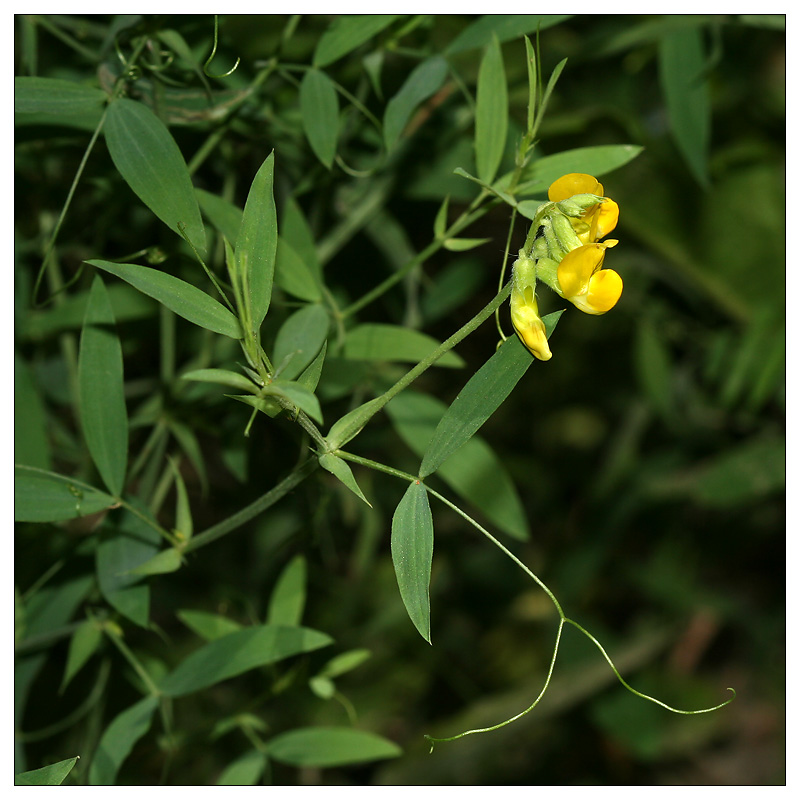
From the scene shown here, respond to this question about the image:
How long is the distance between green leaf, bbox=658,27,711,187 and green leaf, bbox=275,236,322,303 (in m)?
0.45

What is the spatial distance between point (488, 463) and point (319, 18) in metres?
0.48

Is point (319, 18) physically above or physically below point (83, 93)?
above

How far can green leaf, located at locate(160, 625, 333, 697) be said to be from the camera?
1.97ft

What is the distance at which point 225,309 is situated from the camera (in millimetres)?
469

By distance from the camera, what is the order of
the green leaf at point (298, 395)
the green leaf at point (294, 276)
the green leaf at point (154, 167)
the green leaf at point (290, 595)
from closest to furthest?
the green leaf at point (298, 395) < the green leaf at point (154, 167) < the green leaf at point (294, 276) < the green leaf at point (290, 595)

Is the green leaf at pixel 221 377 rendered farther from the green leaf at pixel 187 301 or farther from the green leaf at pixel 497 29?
the green leaf at pixel 497 29

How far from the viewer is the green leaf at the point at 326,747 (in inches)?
27.4

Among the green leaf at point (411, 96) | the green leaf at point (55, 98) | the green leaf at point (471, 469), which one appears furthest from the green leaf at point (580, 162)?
the green leaf at point (55, 98)

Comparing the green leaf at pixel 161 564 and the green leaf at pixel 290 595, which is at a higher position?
the green leaf at pixel 161 564

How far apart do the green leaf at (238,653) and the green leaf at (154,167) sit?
298 millimetres

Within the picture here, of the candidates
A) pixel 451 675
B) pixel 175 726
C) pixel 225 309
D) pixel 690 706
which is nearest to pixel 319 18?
pixel 225 309

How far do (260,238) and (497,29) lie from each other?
0.33 meters

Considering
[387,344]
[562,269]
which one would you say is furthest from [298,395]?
[387,344]

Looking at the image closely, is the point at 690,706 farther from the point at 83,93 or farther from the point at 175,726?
the point at 83,93
